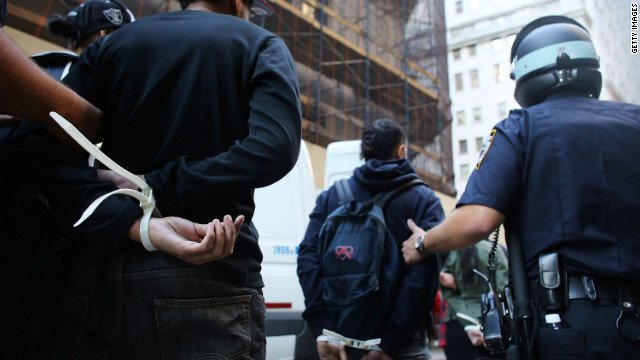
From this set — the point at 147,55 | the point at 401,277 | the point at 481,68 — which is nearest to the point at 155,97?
the point at 147,55

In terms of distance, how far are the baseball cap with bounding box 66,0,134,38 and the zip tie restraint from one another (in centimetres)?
97

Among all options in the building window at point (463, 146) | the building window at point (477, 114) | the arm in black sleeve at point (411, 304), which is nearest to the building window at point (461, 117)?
the building window at point (477, 114)

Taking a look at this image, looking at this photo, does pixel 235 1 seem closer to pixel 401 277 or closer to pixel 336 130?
pixel 401 277

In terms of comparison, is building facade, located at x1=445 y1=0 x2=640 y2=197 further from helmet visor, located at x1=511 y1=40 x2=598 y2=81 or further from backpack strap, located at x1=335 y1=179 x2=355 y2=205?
helmet visor, located at x1=511 y1=40 x2=598 y2=81

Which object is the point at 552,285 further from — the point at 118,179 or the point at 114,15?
the point at 114,15

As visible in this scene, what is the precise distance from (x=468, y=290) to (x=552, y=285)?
7.79 ft

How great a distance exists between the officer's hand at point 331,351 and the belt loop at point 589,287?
3.32ft

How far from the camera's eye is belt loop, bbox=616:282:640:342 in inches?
56.9

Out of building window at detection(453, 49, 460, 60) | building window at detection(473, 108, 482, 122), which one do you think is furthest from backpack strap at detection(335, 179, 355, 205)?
building window at detection(453, 49, 460, 60)

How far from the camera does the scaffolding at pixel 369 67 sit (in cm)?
1430

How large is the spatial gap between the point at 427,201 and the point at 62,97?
174 centimetres

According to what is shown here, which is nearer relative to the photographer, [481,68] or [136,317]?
[136,317]

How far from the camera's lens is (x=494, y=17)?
152 ft

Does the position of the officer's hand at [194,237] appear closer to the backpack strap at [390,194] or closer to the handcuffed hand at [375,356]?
the handcuffed hand at [375,356]
